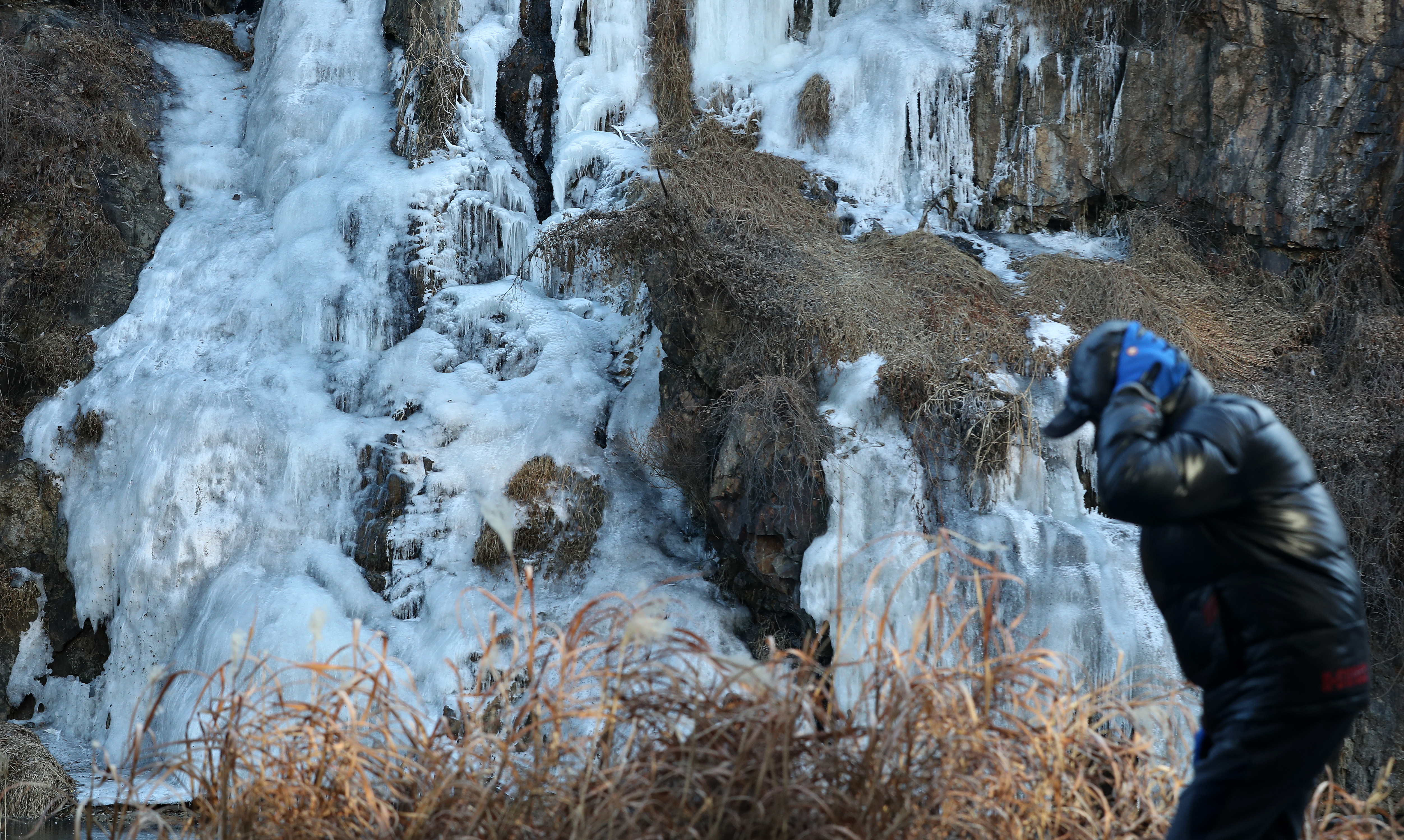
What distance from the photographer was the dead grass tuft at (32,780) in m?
6.19

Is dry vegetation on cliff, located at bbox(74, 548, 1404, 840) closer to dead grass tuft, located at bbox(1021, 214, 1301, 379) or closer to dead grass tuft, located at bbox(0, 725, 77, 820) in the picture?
dead grass tuft, located at bbox(0, 725, 77, 820)

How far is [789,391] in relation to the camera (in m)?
6.55

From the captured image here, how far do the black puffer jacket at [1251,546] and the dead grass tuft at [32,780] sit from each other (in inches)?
248

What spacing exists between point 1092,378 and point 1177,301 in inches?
246

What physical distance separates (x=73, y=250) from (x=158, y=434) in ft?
8.88

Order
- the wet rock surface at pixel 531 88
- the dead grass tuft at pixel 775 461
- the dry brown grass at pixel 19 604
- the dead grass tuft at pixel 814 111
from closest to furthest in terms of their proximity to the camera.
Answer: the dead grass tuft at pixel 775 461, the dry brown grass at pixel 19 604, the dead grass tuft at pixel 814 111, the wet rock surface at pixel 531 88

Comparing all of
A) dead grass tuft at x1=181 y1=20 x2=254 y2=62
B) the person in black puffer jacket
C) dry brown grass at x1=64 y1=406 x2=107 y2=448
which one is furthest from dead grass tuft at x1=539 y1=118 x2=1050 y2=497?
dead grass tuft at x1=181 y1=20 x2=254 y2=62

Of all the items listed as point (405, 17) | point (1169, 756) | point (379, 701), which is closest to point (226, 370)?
point (405, 17)

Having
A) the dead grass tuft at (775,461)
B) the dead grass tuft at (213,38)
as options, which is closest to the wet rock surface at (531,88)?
the dead grass tuft at (213,38)

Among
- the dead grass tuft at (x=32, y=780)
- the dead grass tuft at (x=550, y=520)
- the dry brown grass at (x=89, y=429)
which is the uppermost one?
the dry brown grass at (x=89, y=429)

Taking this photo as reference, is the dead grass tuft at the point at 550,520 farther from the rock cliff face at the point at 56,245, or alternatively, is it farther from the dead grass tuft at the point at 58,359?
the dead grass tuft at the point at 58,359

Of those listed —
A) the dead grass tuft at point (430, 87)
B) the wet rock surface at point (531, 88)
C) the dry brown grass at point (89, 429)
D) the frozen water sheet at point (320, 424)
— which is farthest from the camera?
the wet rock surface at point (531, 88)

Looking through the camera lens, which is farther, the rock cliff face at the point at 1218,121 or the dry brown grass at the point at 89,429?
the dry brown grass at the point at 89,429

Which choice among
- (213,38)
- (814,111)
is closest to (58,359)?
(213,38)
